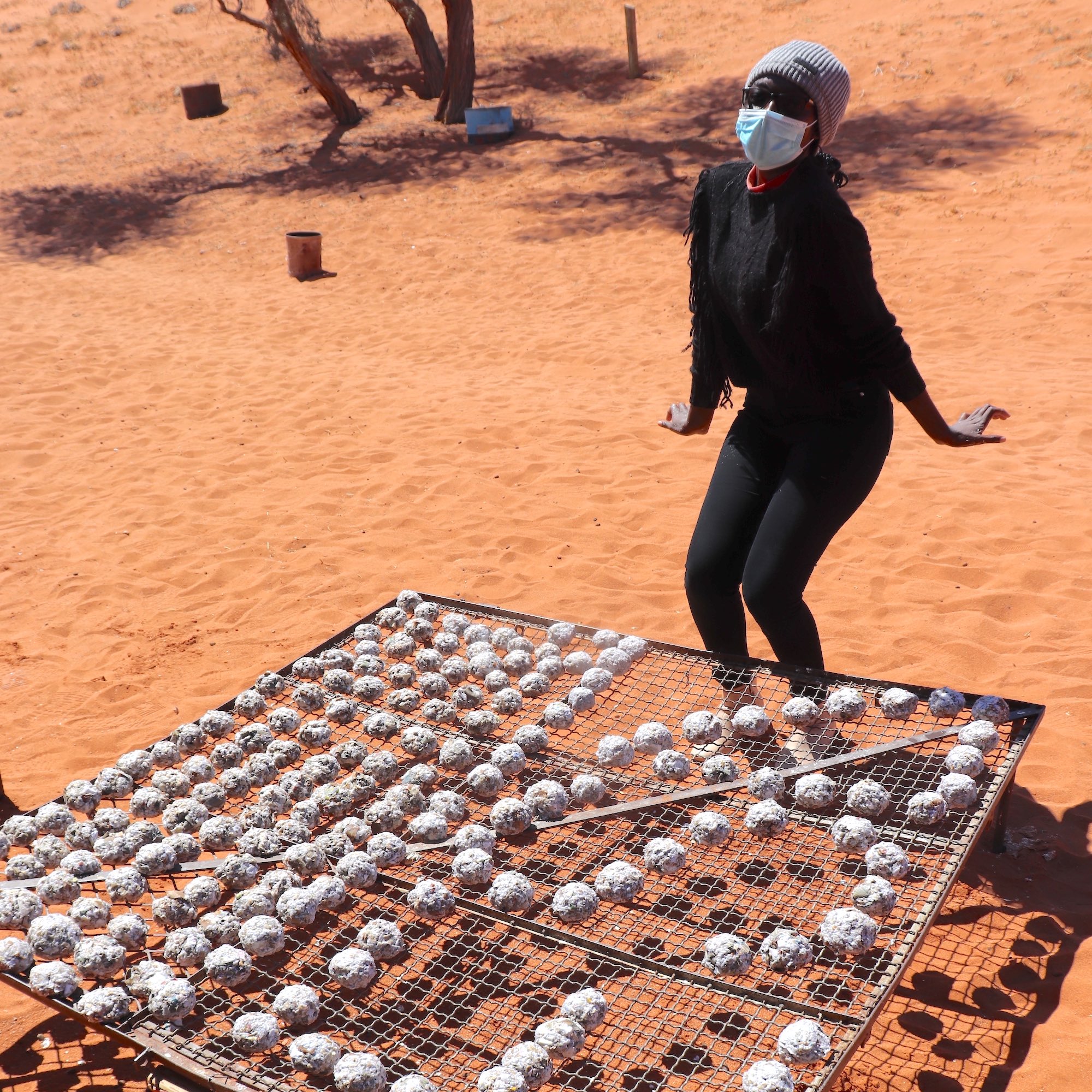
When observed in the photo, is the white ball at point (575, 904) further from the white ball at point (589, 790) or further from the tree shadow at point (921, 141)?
the tree shadow at point (921, 141)

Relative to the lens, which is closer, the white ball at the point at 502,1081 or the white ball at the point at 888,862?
the white ball at the point at 502,1081

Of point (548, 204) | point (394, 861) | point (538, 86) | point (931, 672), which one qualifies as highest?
point (538, 86)

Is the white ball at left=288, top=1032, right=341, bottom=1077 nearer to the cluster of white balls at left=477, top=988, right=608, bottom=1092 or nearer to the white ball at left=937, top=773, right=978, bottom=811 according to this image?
the cluster of white balls at left=477, top=988, right=608, bottom=1092

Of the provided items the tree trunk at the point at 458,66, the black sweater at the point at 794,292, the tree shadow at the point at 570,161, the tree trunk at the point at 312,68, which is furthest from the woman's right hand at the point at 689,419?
the tree trunk at the point at 312,68

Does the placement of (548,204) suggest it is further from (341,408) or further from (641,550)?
(641,550)

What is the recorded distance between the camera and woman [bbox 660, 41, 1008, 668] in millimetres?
2742

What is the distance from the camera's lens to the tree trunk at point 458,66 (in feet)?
50.8

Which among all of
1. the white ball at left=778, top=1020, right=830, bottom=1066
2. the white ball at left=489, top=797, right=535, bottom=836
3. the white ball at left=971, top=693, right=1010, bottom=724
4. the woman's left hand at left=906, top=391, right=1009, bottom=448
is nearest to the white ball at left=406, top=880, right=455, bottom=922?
the white ball at left=489, top=797, right=535, bottom=836

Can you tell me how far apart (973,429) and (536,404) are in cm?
485

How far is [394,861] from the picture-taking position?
269 cm

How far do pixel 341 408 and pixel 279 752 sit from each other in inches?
196

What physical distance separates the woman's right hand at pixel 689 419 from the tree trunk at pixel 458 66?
1403cm

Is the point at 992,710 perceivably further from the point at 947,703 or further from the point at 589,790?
the point at 589,790

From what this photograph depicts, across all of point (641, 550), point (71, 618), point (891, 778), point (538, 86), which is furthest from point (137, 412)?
point (538, 86)
